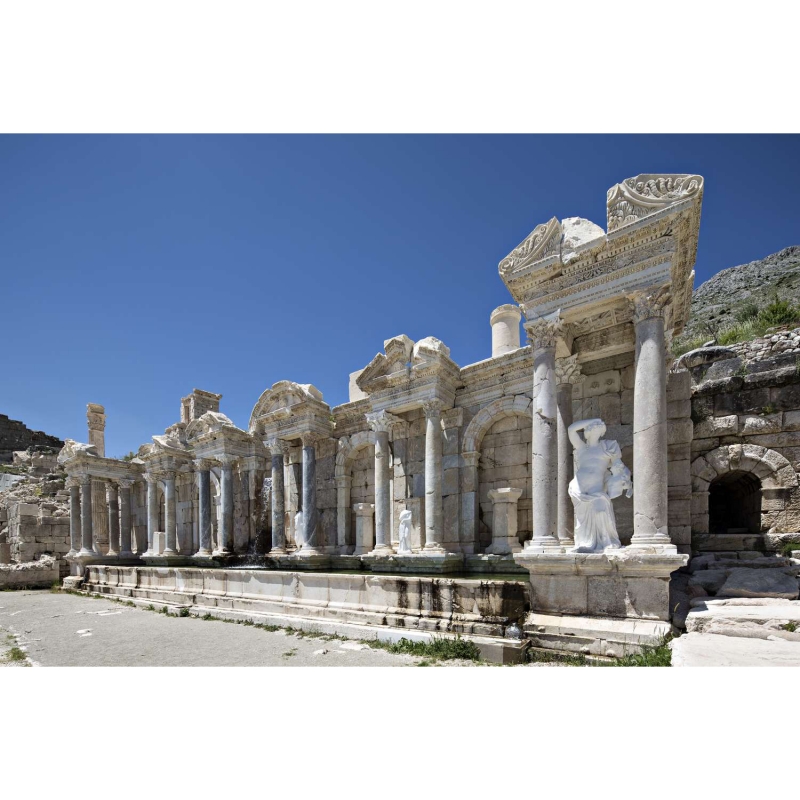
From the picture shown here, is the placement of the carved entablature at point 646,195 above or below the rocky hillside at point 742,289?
below

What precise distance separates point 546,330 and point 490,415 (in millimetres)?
4090

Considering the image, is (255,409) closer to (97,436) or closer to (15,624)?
(15,624)

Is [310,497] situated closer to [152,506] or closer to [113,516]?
[152,506]

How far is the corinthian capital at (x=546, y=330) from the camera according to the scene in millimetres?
7890

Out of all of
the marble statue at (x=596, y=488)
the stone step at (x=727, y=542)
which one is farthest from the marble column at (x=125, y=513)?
the stone step at (x=727, y=542)

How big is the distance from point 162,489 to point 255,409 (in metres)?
8.15

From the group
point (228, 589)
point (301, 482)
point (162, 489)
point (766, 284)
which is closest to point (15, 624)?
point (228, 589)

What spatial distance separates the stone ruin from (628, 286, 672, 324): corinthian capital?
0.06 ft

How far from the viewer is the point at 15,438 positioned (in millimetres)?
40625

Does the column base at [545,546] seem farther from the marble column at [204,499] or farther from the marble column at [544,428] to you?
the marble column at [204,499]

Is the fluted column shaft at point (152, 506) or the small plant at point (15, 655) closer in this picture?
the small plant at point (15, 655)

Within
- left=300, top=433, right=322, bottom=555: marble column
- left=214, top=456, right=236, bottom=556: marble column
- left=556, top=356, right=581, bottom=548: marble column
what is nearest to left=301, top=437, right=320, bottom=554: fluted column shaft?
left=300, top=433, right=322, bottom=555: marble column

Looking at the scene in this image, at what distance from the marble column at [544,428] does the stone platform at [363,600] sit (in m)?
1.07

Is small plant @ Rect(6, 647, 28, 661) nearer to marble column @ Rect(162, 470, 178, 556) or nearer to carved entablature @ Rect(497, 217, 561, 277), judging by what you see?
carved entablature @ Rect(497, 217, 561, 277)
